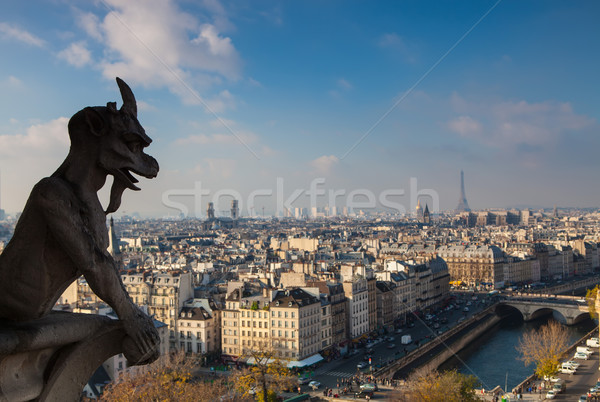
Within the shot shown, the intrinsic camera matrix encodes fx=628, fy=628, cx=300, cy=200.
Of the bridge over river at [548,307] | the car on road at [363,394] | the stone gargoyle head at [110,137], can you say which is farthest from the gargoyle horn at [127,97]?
the bridge over river at [548,307]

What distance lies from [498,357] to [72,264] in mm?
50381

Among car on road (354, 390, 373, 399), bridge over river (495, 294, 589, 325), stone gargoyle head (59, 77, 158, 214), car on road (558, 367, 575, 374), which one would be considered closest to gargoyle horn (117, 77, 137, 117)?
stone gargoyle head (59, 77, 158, 214)

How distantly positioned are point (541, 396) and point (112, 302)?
115ft

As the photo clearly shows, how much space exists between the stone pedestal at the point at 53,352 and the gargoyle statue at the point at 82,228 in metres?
0.17

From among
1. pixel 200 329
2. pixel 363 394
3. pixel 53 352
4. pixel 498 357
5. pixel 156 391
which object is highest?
pixel 53 352

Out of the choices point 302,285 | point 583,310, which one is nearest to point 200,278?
point 302,285

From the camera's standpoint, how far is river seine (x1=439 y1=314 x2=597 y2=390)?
44.2m

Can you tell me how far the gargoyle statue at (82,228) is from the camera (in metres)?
4.91

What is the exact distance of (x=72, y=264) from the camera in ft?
16.9

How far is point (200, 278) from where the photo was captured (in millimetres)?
60688

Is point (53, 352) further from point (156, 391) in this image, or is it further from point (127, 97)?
point (156, 391)

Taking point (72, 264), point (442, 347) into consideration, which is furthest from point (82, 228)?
point (442, 347)

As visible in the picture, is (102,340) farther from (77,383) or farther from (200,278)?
(200,278)

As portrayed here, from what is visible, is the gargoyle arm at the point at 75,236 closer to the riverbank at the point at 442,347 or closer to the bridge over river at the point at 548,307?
the riverbank at the point at 442,347
